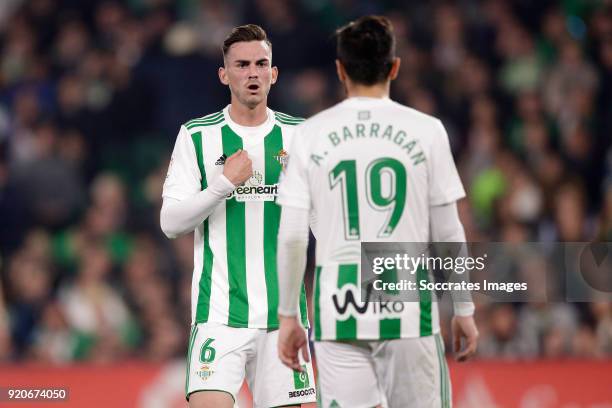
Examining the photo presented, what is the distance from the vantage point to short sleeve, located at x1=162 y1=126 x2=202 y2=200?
4.99 meters

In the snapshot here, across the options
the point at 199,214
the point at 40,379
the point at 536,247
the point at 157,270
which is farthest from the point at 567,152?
the point at 199,214

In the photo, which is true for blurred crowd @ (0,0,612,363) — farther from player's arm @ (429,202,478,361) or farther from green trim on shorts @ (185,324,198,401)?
player's arm @ (429,202,478,361)

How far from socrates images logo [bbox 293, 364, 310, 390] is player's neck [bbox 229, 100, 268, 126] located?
1.11 m

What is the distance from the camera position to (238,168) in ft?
15.9

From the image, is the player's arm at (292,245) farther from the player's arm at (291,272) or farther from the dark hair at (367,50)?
the dark hair at (367,50)

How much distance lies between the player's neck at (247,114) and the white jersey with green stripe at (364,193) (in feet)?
3.46

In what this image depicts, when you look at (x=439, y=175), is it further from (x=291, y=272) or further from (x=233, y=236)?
(x=233, y=236)

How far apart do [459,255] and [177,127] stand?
20.8 feet

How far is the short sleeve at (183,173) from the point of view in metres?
4.99

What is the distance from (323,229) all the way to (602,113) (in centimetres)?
656

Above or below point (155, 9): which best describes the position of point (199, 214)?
below

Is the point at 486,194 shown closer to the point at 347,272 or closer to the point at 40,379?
the point at 40,379

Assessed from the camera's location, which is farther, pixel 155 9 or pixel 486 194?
pixel 155 9

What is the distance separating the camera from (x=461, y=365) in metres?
7.81
